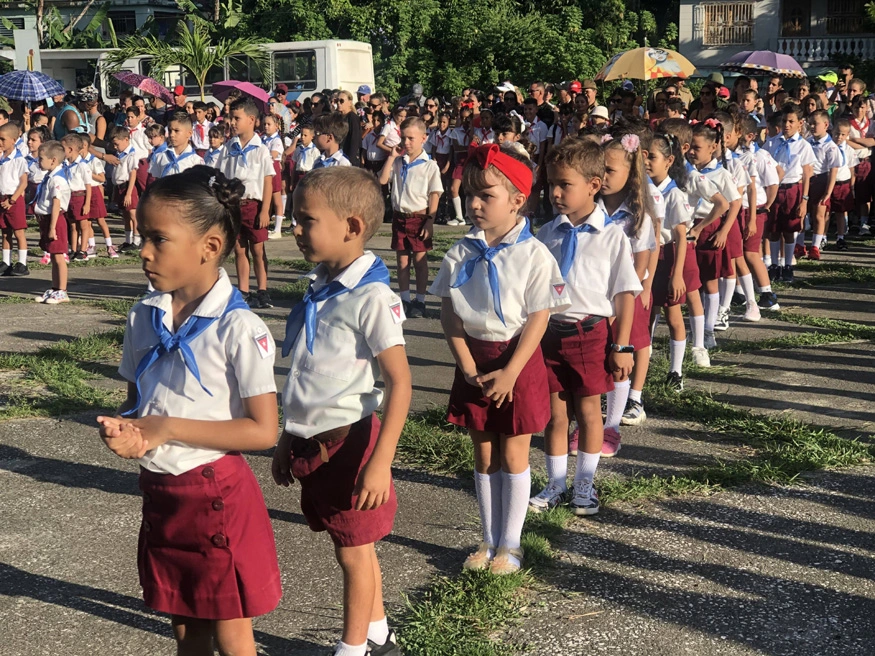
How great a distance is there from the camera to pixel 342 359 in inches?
117

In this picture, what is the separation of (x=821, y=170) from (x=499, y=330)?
8954 mm

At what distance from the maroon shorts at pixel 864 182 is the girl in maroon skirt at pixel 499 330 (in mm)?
10824

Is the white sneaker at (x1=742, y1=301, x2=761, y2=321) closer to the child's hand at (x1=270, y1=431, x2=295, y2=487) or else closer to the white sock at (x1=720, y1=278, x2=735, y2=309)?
the white sock at (x1=720, y1=278, x2=735, y2=309)

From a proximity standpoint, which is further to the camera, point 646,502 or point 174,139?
point 174,139

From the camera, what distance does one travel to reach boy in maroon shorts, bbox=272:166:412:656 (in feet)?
9.56

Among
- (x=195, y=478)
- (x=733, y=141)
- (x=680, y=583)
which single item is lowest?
(x=680, y=583)

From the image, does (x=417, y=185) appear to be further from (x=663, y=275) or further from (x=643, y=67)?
(x=643, y=67)

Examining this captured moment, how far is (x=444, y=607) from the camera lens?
138 inches

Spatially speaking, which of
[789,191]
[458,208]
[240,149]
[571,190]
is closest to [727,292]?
[789,191]

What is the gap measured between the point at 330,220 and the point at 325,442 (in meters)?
0.63

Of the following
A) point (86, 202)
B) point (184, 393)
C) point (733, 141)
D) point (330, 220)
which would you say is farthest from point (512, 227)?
point (86, 202)

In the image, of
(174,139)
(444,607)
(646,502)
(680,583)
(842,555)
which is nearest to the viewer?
(444,607)

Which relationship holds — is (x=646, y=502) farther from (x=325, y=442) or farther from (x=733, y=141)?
(x=733, y=141)

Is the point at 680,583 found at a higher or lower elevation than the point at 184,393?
lower
